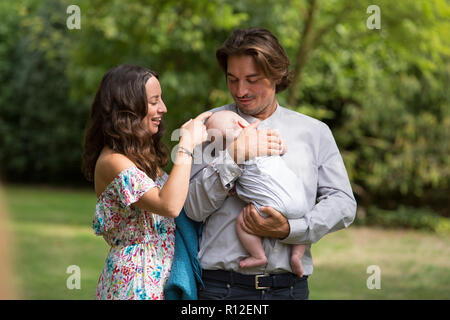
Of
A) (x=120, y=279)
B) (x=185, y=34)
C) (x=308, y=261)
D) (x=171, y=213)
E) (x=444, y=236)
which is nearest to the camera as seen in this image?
(x=171, y=213)

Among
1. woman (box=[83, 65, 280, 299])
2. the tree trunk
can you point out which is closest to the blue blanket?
woman (box=[83, 65, 280, 299])

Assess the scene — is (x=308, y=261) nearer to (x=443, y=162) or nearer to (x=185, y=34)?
(x=185, y=34)

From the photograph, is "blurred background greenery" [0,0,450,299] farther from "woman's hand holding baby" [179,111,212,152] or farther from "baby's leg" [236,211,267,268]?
"woman's hand holding baby" [179,111,212,152]

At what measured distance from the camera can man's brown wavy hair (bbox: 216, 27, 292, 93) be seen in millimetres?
2494

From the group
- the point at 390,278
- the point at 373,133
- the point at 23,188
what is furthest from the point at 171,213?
the point at 23,188

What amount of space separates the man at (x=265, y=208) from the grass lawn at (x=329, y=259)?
2.93 metres

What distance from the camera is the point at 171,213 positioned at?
91.0 inches

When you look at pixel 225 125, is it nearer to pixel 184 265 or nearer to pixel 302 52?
pixel 184 265

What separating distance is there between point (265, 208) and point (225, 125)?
0.40 meters

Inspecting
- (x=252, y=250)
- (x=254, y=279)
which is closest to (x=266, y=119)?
(x=252, y=250)

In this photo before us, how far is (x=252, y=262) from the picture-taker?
2.43 meters

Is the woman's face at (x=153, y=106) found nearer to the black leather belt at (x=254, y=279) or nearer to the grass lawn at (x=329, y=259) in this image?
the black leather belt at (x=254, y=279)

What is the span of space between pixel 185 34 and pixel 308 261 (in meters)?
9.12

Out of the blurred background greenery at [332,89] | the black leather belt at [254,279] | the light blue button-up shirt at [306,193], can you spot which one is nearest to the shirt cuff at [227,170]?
the light blue button-up shirt at [306,193]
